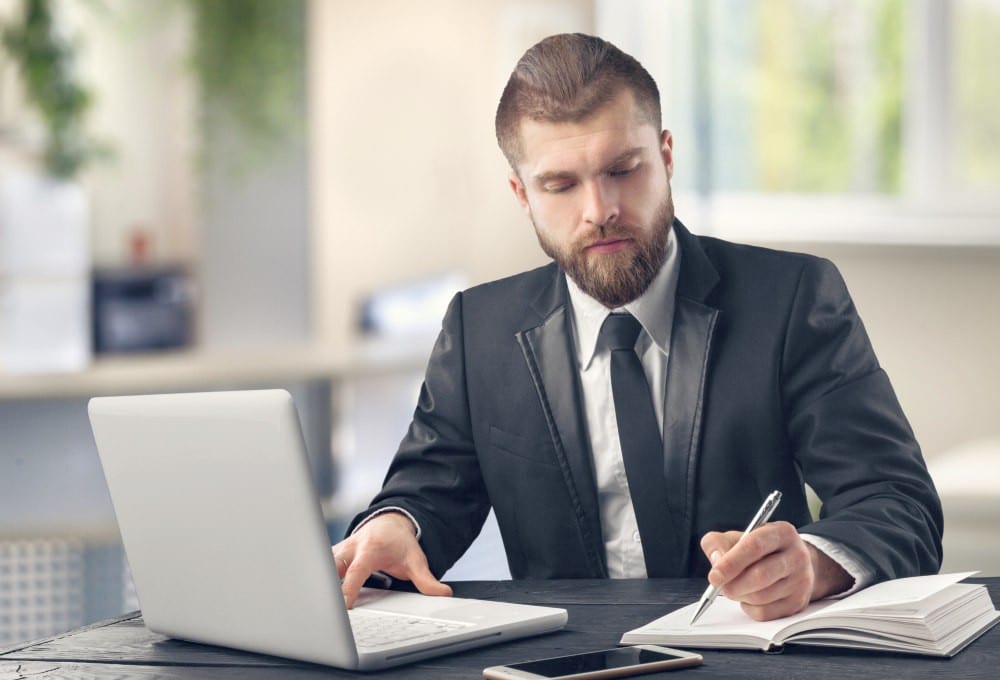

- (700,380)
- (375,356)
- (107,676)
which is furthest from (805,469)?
(375,356)

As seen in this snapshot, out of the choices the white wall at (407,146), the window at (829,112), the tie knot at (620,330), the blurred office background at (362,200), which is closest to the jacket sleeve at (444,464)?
the tie knot at (620,330)

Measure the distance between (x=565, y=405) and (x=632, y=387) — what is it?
98mm

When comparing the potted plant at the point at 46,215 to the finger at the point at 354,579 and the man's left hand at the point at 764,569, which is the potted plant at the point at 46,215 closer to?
the finger at the point at 354,579

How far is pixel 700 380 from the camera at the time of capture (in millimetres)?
1670

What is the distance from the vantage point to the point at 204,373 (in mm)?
3885

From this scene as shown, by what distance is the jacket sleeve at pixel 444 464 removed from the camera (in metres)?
1.72

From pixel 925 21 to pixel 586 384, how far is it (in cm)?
269

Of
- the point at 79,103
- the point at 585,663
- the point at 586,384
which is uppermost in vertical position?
the point at 79,103

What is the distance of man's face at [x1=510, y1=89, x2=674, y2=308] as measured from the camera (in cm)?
163

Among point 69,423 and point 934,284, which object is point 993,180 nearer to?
point 934,284

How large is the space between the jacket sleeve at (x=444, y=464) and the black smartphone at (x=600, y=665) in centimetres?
56

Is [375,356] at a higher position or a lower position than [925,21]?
lower

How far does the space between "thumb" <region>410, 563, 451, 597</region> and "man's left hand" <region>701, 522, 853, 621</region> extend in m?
0.36

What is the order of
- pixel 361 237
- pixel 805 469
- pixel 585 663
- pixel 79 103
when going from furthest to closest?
1. pixel 361 237
2. pixel 79 103
3. pixel 805 469
4. pixel 585 663
